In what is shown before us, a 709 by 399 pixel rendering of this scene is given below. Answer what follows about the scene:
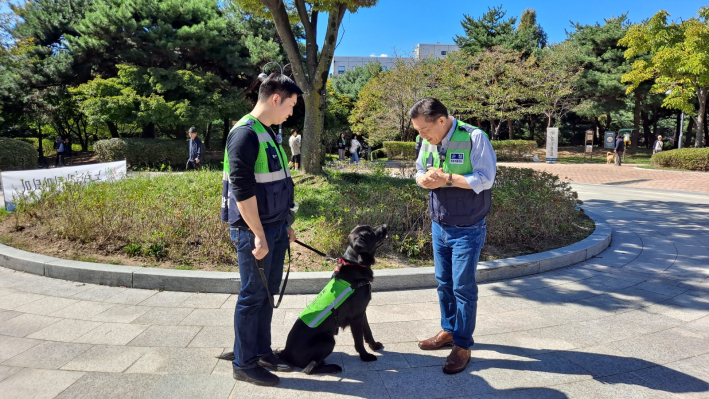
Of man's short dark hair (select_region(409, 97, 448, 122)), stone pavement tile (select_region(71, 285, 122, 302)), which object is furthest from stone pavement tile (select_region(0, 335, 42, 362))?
man's short dark hair (select_region(409, 97, 448, 122))

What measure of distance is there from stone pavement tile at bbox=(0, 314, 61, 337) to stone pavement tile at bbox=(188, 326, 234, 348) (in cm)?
134

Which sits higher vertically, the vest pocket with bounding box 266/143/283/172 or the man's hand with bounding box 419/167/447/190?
the vest pocket with bounding box 266/143/283/172

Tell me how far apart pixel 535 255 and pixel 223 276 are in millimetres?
3741

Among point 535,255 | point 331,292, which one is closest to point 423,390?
point 331,292

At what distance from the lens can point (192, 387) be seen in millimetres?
2691

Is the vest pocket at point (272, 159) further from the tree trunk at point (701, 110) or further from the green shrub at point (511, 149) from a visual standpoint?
the green shrub at point (511, 149)

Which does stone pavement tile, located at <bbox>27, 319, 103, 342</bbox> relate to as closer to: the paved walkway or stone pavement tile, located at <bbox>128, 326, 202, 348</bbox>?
the paved walkway

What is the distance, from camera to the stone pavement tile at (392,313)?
12.5ft

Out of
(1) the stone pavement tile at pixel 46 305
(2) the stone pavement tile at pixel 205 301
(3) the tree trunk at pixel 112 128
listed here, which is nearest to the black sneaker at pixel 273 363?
(2) the stone pavement tile at pixel 205 301

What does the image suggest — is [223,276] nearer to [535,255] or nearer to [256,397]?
[256,397]

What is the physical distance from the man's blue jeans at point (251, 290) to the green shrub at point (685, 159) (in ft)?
72.6

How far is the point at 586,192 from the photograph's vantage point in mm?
13125

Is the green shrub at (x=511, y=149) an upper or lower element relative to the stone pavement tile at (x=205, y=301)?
upper

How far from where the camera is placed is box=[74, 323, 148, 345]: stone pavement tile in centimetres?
329
